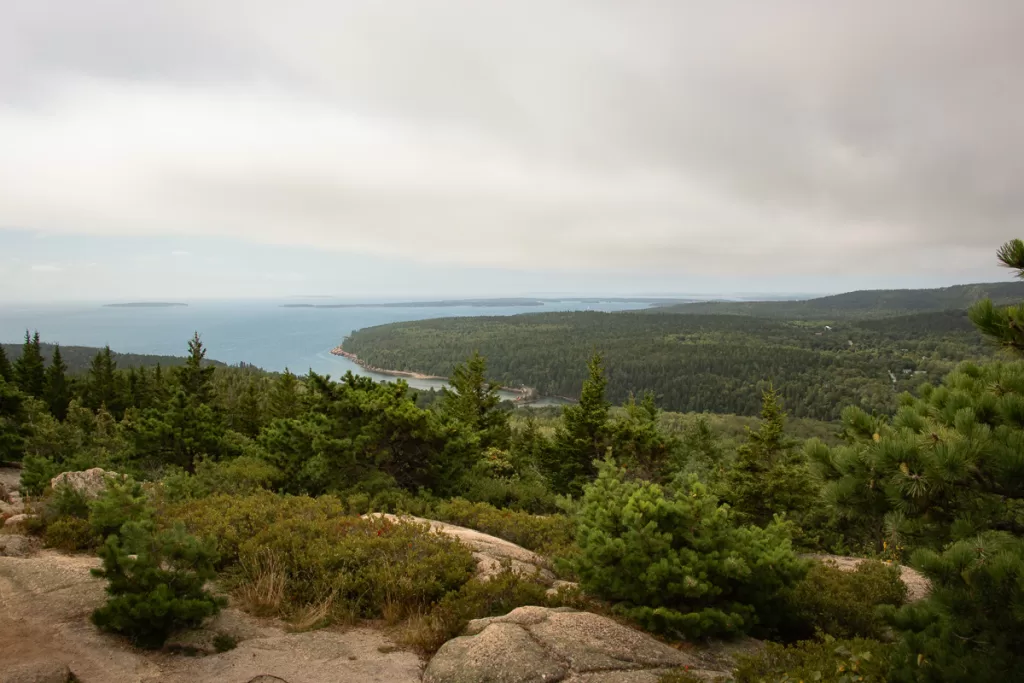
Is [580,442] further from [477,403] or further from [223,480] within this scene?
[223,480]

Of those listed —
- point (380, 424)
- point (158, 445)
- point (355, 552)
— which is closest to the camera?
point (355, 552)

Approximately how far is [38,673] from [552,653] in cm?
485

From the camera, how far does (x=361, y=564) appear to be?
7.45 metres

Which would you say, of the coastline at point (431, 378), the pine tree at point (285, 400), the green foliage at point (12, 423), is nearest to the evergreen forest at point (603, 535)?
the green foliage at point (12, 423)

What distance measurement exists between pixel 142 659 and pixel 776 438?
21.1m

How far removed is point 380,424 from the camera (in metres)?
13.8

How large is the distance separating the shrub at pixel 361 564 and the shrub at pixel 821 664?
389 cm

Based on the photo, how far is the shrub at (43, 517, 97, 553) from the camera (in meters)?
8.16

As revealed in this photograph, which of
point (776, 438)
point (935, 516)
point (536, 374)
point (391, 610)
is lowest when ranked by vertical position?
point (536, 374)

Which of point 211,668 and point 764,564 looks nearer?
point 211,668

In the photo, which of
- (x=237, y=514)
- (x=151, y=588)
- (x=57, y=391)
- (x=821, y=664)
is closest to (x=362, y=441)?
(x=237, y=514)

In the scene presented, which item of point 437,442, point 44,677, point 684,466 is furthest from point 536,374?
point 44,677

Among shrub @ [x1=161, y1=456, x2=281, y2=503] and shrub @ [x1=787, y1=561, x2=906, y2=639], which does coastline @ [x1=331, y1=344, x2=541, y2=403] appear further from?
shrub @ [x1=787, y1=561, x2=906, y2=639]

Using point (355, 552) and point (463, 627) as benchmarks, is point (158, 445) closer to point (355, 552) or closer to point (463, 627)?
point (355, 552)
